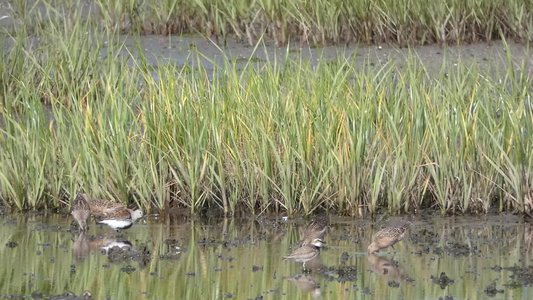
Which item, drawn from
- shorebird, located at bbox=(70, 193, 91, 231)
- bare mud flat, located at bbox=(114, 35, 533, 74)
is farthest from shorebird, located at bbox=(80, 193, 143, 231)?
bare mud flat, located at bbox=(114, 35, 533, 74)

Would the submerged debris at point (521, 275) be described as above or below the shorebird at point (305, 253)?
below

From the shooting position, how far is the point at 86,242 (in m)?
8.35

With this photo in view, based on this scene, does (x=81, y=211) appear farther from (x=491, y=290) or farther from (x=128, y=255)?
(x=491, y=290)

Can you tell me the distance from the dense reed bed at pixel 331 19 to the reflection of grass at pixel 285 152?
4.75 metres

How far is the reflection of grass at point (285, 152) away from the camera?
9.11 metres

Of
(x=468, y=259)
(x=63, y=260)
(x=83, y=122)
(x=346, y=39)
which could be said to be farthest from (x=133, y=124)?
(x=346, y=39)

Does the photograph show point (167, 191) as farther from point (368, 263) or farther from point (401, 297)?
point (401, 297)

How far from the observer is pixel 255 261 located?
7.75m

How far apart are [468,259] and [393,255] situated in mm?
407

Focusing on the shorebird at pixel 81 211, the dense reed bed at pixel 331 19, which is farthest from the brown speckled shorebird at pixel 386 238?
the dense reed bed at pixel 331 19

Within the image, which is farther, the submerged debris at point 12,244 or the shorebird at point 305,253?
the submerged debris at point 12,244

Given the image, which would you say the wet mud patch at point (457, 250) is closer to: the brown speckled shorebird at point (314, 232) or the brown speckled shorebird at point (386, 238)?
the brown speckled shorebird at point (386, 238)

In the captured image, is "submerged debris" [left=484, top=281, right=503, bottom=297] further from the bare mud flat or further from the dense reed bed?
the dense reed bed

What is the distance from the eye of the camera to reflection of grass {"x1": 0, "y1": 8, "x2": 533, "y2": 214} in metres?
9.11
